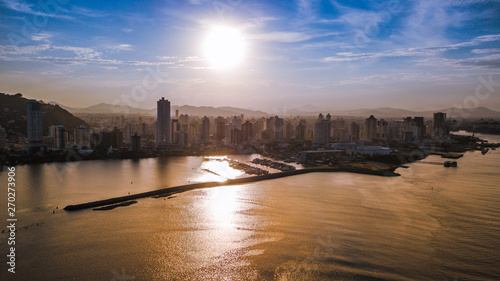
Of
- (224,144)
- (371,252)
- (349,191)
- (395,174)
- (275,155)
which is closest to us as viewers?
(371,252)

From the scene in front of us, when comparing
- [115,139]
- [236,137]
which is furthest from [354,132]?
[115,139]

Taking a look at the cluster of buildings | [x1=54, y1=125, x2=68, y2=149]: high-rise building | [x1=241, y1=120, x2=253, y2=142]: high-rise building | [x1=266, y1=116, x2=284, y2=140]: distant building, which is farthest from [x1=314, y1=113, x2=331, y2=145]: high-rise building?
[x1=54, y1=125, x2=68, y2=149]: high-rise building

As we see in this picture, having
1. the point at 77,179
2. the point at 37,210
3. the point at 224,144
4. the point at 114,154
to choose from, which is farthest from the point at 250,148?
the point at 37,210

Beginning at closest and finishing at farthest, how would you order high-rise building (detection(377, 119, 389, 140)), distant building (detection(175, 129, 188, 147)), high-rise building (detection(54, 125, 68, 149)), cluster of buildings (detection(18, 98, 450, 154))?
high-rise building (detection(54, 125, 68, 149)), cluster of buildings (detection(18, 98, 450, 154)), distant building (detection(175, 129, 188, 147)), high-rise building (detection(377, 119, 389, 140))

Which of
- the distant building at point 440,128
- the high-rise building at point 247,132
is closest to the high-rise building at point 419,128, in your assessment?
the distant building at point 440,128

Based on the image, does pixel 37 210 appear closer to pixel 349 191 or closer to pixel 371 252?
pixel 371 252

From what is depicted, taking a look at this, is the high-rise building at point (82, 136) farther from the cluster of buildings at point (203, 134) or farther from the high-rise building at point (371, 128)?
the high-rise building at point (371, 128)

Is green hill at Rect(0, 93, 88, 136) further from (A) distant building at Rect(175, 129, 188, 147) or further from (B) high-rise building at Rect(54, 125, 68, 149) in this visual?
(A) distant building at Rect(175, 129, 188, 147)
